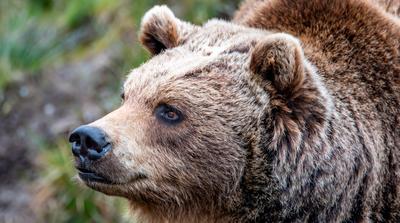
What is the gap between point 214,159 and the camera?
4973 mm

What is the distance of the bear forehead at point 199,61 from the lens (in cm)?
499

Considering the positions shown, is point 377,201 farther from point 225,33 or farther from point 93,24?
point 93,24

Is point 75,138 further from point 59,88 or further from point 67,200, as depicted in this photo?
point 59,88

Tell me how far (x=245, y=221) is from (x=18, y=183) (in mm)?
5155

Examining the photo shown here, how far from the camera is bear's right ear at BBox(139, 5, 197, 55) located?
5.51 metres

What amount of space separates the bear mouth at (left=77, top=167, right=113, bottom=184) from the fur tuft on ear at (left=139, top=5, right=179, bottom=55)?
111cm

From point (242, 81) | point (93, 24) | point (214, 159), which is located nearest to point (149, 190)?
point (214, 159)

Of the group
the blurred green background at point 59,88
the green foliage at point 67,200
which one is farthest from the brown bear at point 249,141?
the blurred green background at point 59,88

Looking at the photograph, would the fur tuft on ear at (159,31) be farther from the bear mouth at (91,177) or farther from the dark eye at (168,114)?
the bear mouth at (91,177)

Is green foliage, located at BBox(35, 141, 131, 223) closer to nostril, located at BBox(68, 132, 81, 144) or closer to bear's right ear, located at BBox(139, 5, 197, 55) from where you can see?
bear's right ear, located at BBox(139, 5, 197, 55)

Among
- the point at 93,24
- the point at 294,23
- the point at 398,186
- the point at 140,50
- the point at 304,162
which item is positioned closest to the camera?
the point at 304,162

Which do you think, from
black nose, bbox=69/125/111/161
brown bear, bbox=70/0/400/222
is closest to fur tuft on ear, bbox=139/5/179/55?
brown bear, bbox=70/0/400/222

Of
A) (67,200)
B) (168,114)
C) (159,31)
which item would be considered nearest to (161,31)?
(159,31)

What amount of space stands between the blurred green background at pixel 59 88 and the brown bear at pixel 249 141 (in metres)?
3.65
